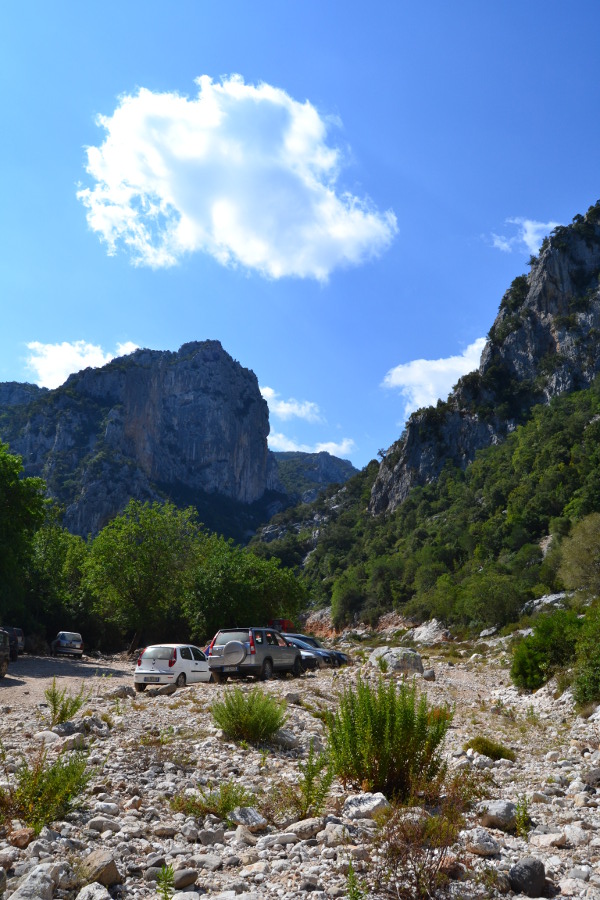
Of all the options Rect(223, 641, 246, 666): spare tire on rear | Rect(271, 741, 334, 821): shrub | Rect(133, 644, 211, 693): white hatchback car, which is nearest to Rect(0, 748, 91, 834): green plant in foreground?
Rect(271, 741, 334, 821): shrub

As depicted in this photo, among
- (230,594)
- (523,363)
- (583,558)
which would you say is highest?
(523,363)

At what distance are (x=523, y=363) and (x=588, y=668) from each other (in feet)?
301

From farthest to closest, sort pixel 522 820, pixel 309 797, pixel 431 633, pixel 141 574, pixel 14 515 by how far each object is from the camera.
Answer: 1. pixel 431 633
2. pixel 141 574
3. pixel 14 515
4. pixel 309 797
5. pixel 522 820

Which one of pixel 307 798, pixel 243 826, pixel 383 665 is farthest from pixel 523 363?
pixel 243 826

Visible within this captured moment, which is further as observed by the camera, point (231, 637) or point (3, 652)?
point (231, 637)

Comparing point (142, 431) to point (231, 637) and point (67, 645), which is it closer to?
point (67, 645)

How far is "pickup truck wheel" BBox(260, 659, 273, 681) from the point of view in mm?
20062

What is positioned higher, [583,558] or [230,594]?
[583,558]

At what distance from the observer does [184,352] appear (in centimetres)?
18588

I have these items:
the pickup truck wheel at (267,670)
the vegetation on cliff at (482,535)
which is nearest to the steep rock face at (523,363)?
the vegetation on cliff at (482,535)

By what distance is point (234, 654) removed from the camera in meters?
19.5

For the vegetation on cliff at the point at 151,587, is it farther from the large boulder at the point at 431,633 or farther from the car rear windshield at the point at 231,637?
the large boulder at the point at 431,633

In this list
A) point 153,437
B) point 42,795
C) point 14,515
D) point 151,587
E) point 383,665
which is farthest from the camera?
point 153,437

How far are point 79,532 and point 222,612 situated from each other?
87965mm
